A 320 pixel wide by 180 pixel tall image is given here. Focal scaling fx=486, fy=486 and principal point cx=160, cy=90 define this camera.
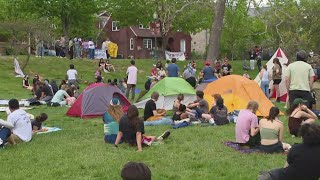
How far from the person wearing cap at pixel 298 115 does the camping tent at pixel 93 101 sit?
20.2ft

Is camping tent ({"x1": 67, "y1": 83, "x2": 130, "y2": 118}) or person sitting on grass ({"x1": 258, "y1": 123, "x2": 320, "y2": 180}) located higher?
person sitting on grass ({"x1": 258, "y1": 123, "x2": 320, "y2": 180})

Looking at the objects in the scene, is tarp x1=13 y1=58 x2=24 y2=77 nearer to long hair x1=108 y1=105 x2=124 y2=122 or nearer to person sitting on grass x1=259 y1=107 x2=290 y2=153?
long hair x1=108 y1=105 x2=124 y2=122

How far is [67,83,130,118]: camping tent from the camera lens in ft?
49.7

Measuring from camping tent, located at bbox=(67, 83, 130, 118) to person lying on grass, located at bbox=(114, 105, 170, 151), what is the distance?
5.13 metres

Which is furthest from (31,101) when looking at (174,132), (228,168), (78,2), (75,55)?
(78,2)

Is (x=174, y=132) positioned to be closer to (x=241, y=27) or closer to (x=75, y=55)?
(x=75, y=55)

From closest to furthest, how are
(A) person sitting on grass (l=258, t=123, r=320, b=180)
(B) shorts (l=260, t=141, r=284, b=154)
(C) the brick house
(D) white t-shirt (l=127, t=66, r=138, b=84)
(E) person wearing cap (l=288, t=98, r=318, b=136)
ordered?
1. (A) person sitting on grass (l=258, t=123, r=320, b=180)
2. (B) shorts (l=260, t=141, r=284, b=154)
3. (E) person wearing cap (l=288, t=98, r=318, b=136)
4. (D) white t-shirt (l=127, t=66, r=138, b=84)
5. (C) the brick house

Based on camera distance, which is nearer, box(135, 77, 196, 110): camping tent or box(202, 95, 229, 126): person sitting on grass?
box(202, 95, 229, 126): person sitting on grass

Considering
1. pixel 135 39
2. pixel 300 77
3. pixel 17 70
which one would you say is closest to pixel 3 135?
pixel 300 77

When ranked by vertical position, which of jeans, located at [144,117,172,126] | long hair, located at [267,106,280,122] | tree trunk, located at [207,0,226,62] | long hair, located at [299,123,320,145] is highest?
tree trunk, located at [207,0,226,62]

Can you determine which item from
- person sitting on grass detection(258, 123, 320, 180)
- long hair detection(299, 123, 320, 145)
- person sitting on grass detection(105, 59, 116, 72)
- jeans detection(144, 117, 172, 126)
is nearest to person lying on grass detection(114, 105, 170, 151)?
jeans detection(144, 117, 172, 126)

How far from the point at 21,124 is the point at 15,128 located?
5.9 inches

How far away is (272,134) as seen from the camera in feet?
29.8

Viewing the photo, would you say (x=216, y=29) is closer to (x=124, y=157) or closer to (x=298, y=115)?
(x=298, y=115)
